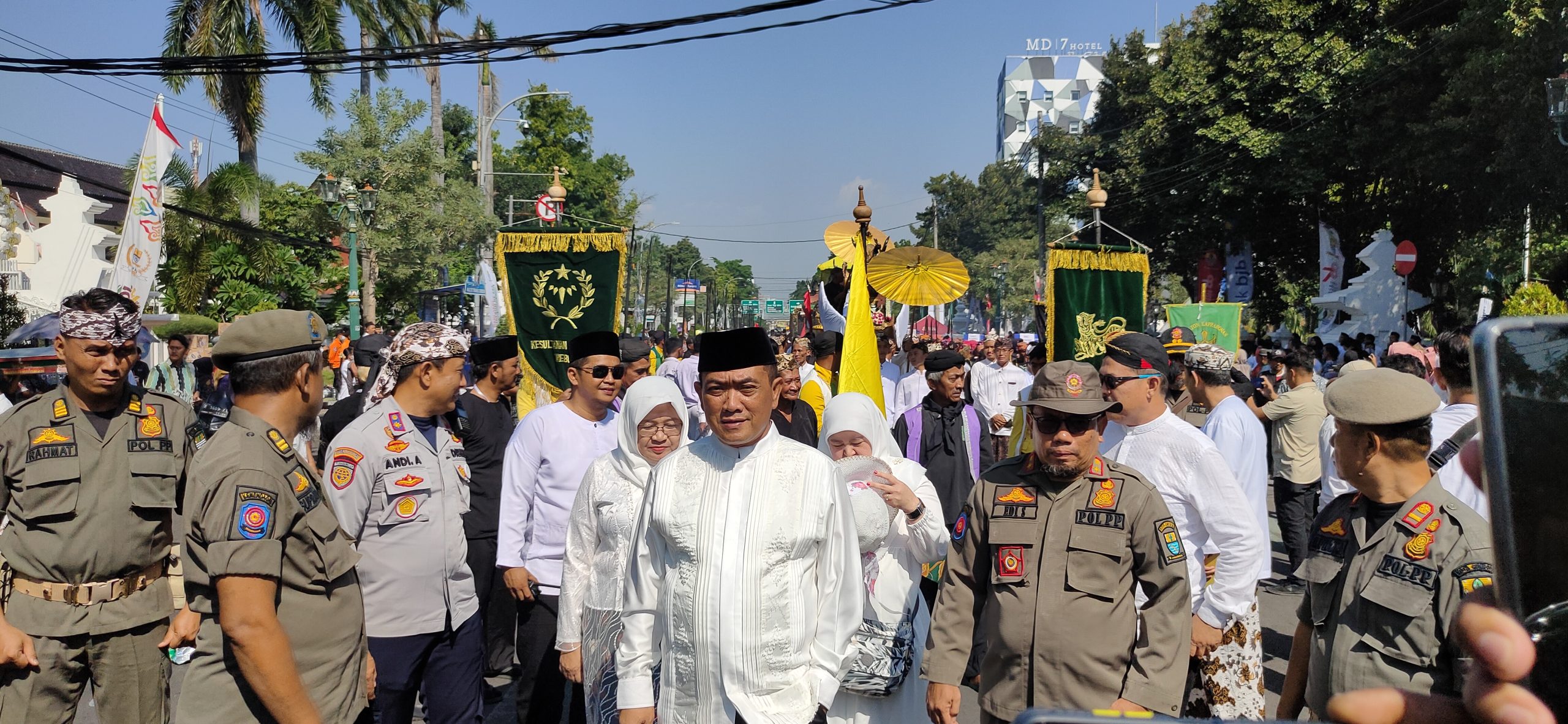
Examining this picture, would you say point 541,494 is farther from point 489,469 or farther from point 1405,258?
point 1405,258

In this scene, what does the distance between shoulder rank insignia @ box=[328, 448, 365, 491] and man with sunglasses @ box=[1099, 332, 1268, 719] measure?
2.87 meters

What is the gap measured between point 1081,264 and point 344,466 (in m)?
5.68

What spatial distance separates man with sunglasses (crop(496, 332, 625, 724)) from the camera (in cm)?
475

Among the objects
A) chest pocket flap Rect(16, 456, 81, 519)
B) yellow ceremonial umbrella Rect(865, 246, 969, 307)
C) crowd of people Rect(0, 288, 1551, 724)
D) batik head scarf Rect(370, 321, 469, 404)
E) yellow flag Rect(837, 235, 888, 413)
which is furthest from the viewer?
yellow ceremonial umbrella Rect(865, 246, 969, 307)

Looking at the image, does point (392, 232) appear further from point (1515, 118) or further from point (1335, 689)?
point (1335, 689)

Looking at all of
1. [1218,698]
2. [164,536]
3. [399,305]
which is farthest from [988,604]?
[399,305]

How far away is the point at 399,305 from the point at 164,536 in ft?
92.0

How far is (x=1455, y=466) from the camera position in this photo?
165 inches

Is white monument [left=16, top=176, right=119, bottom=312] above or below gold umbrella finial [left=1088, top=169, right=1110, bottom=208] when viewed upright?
above

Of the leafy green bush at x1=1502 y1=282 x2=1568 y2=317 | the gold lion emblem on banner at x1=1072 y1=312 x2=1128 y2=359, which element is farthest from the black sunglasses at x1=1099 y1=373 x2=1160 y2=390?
the leafy green bush at x1=1502 y1=282 x2=1568 y2=317

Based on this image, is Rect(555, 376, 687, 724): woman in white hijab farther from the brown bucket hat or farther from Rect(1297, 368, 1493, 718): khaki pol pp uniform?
Rect(1297, 368, 1493, 718): khaki pol pp uniform

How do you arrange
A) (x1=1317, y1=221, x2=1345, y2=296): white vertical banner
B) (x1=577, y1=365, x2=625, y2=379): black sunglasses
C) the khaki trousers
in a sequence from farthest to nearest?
1. (x1=1317, y1=221, x2=1345, y2=296): white vertical banner
2. (x1=577, y1=365, x2=625, y2=379): black sunglasses
3. the khaki trousers

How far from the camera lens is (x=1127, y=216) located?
1308 inches

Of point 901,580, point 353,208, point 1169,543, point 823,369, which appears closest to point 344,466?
point 901,580
